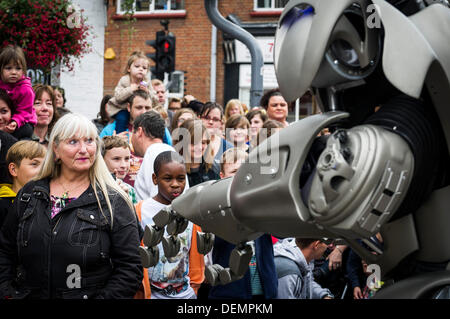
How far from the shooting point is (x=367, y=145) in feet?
5.58

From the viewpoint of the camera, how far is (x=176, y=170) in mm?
3838

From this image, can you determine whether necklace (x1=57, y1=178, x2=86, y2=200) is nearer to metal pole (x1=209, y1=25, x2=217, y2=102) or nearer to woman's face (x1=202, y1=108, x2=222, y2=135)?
woman's face (x1=202, y1=108, x2=222, y2=135)

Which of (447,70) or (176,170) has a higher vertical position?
(447,70)

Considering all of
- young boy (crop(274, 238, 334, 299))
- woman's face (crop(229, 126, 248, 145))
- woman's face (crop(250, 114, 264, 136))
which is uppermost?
woman's face (crop(250, 114, 264, 136))

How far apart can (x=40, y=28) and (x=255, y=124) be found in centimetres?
266

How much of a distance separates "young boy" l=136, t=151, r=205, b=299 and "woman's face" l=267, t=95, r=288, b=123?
2598mm

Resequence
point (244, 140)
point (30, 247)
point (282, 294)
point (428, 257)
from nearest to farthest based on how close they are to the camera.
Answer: point (428, 257)
point (30, 247)
point (282, 294)
point (244, 140)

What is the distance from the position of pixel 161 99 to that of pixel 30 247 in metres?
4.52

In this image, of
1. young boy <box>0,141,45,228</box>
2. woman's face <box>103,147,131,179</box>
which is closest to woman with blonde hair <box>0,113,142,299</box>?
young boy <box>0,141,45,228</box>

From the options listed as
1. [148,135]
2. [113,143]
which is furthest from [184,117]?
[113,143]

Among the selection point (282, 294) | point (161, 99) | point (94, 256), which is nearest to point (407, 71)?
point (94, 256)

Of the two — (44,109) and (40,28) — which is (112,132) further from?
(40,28)

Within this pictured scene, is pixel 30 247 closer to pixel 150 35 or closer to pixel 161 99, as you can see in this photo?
pixel 161 99

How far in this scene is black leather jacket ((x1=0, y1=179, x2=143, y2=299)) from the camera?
2.90 m
